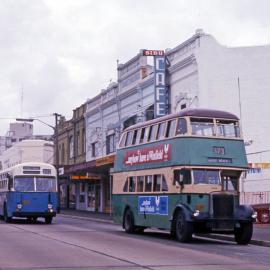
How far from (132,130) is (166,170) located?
393 centimetres

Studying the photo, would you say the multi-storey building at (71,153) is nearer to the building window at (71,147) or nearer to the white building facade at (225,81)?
the building window at (71,147)

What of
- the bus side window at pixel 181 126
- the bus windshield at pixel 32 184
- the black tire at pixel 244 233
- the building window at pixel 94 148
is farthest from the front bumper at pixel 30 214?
the building window at pixel 94 148

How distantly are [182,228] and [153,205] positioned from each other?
2.60m

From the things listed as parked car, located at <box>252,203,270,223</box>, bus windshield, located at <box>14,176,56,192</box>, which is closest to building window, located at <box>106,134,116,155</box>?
bus windshield, located at <box>14,176,56,192</box>

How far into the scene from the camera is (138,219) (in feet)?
77.9

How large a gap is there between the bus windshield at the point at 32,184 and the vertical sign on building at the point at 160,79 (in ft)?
26.1

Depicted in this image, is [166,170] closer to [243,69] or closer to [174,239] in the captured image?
[174,239]

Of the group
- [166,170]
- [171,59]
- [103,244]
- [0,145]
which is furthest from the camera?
[0,145]

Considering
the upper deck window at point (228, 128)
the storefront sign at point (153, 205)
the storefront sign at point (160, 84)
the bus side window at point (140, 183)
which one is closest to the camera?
the upper deck window at point (228, 128)

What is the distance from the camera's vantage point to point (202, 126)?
68.5ft

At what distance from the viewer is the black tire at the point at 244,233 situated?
1981 centimetres

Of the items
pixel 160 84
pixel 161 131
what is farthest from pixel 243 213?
pixel 160 84

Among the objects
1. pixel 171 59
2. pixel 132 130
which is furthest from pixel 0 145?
pixel 132 130

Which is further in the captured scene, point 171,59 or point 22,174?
point 171,59
